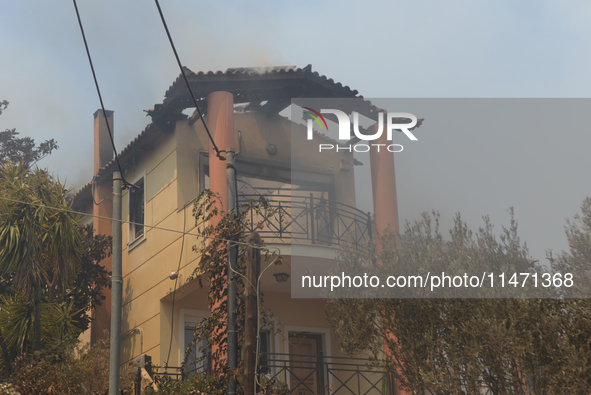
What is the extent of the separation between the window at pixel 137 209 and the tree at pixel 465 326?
6250 mm

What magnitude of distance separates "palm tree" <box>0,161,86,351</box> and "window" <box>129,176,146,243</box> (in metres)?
1.33

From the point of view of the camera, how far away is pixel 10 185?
41.5 feet

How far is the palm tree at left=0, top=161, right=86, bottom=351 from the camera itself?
11.8 meters

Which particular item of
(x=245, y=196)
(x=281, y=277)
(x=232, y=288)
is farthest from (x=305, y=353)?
(x=232, y=288)

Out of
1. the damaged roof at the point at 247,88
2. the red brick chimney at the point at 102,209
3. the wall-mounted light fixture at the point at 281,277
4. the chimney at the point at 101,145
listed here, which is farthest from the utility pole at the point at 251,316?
the chimney at the point at 101,145

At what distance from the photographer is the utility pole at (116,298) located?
852 cm

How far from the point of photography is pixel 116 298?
28.7 ft

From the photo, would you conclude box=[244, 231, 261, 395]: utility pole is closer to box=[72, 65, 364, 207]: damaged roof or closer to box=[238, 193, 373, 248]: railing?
box=[238, 193, 373, 248]: railing

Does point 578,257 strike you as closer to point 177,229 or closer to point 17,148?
point 177,229

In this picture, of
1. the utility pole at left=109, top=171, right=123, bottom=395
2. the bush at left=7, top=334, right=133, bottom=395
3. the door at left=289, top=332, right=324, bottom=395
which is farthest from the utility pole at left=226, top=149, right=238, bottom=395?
the door at left=289, top=332, right=324, bottom=395

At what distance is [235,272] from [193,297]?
14.2ft

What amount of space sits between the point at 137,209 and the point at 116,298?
6210 millimetres

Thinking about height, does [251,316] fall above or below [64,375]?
above

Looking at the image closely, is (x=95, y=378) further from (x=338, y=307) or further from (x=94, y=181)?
(x=94, y=181)
